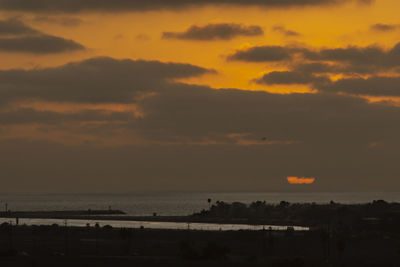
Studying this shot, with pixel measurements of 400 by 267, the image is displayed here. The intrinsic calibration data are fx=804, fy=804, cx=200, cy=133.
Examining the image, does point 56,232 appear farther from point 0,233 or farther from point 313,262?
point 313,262

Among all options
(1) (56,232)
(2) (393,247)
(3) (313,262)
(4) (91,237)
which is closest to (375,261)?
(3) (313,262)

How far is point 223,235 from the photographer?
13625 cm

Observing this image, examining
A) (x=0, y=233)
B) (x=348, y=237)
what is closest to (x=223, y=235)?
(x=348, y=237)

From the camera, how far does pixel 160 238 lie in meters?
133

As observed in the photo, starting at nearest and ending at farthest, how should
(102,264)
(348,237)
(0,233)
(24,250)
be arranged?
1. (102,264)
2. (24,250)
3. (348,237)
4. (0,233)

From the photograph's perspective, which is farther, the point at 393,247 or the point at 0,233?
the point at 0,233

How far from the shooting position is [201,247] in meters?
110

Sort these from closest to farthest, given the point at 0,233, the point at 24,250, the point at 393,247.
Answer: the point at 24,250
the point at 393,247
the point at 0,233

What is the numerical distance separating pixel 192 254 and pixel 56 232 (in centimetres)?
5838

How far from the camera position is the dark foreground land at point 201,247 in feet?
289

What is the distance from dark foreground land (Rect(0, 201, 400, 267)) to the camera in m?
88.0

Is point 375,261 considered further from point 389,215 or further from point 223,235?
point 389,215

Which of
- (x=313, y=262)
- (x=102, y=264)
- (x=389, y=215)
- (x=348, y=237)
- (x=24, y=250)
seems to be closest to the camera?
(x=102, y=264)

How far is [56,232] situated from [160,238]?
22733 millimetres
